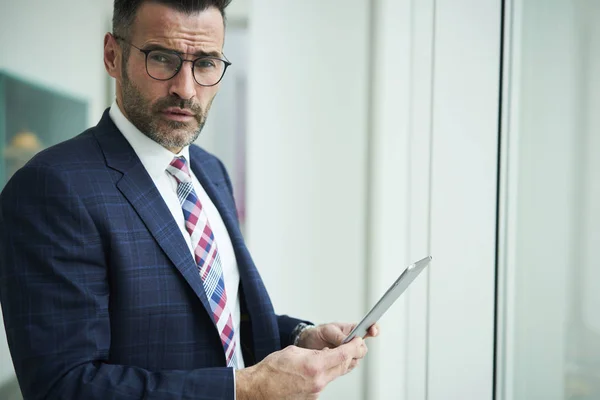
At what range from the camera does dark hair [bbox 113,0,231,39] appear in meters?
0.89

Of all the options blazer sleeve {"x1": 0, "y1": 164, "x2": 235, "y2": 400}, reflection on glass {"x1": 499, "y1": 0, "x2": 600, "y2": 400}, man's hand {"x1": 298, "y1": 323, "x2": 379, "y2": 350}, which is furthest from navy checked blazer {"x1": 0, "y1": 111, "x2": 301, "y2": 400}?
reflection on glass {"x1": 499, "y1": 0, "x2": 600, "y2": 400}

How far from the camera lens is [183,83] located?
898 millimetres

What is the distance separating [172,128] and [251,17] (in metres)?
1.09

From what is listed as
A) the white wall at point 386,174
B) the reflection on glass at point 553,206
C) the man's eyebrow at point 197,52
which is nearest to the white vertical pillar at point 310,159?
the white wall at point 386,174

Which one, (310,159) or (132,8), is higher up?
(132,8)

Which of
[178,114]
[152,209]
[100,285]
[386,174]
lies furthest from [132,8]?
[386,174]

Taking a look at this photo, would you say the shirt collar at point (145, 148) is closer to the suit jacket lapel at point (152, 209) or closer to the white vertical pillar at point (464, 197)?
the suit jacket lapel at point (152, 209)

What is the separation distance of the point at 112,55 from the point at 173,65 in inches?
5.8

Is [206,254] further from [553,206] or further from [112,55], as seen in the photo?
[553,206]

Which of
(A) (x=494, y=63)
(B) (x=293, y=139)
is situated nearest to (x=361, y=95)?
(B) (x=293, y=139)

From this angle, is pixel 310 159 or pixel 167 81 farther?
pixel 310 159

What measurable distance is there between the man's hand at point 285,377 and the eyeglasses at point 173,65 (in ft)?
1.65

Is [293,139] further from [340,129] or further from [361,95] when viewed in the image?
[361,95]

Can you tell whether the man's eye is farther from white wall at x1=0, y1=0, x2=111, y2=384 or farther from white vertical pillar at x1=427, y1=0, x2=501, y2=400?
white wall at x1=0, y1=0, x2=111, y2=384
